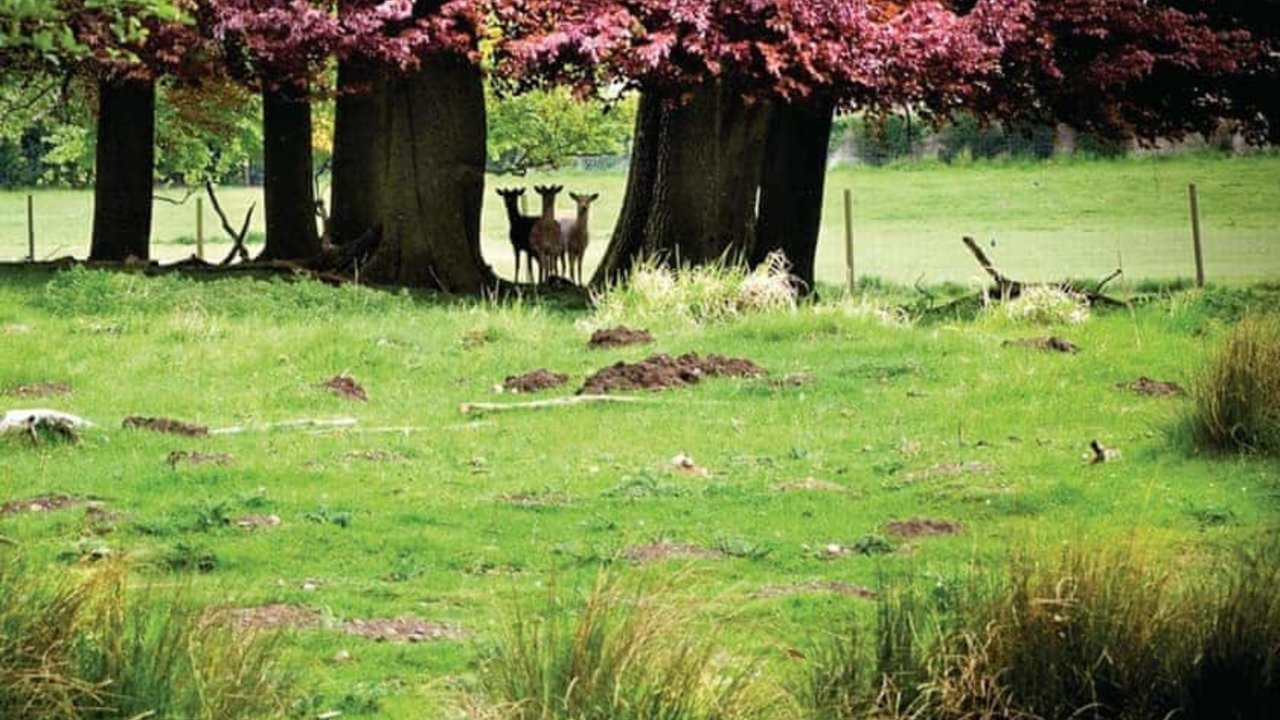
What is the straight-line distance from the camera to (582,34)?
22.8 m

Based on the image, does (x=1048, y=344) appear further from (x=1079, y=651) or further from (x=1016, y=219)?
(x=1016, y=219)

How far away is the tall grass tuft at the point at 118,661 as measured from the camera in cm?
683

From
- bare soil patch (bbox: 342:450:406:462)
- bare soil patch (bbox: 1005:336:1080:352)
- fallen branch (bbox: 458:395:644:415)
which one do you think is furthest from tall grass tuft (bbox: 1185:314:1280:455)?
bare soil patch (bbox: 1005:336:1080:352)

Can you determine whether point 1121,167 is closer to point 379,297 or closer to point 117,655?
point 379,297

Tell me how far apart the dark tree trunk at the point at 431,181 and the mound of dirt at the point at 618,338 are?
5.81 m

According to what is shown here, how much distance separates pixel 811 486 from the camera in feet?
42.0

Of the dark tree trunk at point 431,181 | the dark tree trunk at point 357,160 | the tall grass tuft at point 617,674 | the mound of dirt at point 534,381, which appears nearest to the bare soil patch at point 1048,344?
the mound of dirt at point 534,381

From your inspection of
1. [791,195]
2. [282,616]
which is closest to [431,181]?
[791,195]

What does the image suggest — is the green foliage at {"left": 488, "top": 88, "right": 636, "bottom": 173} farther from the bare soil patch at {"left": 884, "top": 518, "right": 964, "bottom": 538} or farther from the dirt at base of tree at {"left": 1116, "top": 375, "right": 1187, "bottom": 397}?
the bare soil patch at {"left": 884, "top": 518, "right": 964, "bottom": 538}

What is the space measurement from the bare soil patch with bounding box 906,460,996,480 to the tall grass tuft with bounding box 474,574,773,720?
6248 mm

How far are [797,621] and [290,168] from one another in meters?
20.2

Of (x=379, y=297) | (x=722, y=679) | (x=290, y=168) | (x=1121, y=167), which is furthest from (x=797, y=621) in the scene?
→ (x=1121, y=167)

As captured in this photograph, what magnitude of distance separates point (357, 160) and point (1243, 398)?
1547 centimetres

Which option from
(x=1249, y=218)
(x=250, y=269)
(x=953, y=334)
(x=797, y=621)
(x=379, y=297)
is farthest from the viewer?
(x=1249, y=218)
